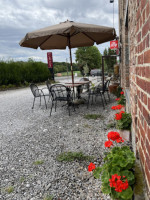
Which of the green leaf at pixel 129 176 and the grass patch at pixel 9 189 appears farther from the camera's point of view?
the grass patch at pixel 9 189

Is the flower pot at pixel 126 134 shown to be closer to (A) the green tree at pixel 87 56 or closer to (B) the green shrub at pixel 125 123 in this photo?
(B) the green shrub at pixel 125 123

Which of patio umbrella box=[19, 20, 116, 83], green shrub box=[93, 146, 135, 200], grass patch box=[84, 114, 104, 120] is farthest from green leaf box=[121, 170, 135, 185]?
patio umbrella box=[19, 20, 116, 83]

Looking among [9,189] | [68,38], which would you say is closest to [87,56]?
[68,38]

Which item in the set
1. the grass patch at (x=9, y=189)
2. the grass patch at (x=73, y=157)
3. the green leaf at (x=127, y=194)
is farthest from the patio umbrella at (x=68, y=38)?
the green leaf at (x=127, y=194)

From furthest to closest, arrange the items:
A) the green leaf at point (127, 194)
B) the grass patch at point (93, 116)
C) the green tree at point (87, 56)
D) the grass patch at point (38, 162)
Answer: the green tree at point (87, 56) < the grass patch at point (93, 116) < the grass patch at point (38, 162) < the green leaf at point (127, 194)

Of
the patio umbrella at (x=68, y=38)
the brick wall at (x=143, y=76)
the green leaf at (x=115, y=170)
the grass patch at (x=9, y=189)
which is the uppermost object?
the patio umbrella at (x=68, y=38)

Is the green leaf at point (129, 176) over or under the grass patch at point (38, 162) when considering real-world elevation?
over

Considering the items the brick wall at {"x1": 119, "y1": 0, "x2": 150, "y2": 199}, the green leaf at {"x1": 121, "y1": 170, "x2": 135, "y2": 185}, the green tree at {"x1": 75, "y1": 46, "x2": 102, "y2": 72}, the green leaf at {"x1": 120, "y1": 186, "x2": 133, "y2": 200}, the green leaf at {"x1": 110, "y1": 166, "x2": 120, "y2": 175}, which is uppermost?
the green tree at {"x1": 75, "y1": 46, "x2": 102, "y2": 72}

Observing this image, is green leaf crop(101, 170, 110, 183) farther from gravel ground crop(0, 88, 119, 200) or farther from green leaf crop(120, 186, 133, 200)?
gravel ground crop(0, 88, 119, 200)

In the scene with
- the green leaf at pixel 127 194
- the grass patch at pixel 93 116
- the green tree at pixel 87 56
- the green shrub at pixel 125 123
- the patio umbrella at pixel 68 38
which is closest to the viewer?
the green leaf at pixel 127 194

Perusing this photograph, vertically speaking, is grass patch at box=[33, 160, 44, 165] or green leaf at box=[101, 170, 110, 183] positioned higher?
green leaf at box=[101, 170, 110, 183]

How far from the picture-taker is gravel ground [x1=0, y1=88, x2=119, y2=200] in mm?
1804

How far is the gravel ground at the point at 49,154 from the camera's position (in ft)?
5.92

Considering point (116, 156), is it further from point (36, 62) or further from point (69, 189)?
point (36, 62)
